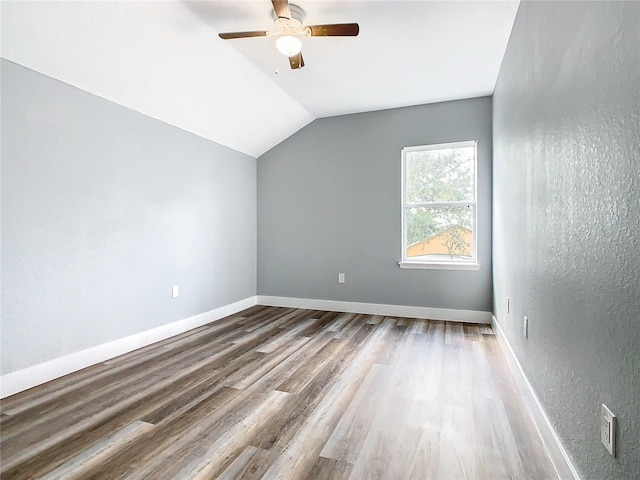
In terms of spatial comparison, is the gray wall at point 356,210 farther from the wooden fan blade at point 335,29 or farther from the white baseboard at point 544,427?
the wooden fan blade at point 335,29

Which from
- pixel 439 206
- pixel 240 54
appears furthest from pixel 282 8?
pixel 439 206

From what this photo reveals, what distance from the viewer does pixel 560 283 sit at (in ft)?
4.85

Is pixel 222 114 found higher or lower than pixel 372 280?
higher

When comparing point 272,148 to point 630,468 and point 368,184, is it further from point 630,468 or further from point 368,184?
point 630,468

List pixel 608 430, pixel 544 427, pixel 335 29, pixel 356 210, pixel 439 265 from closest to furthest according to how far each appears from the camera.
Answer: pixel 608 430 < pixel 544 427 < pixel 335 29 < pixel 439 265 < pixel 356 210

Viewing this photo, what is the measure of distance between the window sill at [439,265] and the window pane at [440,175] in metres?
0.75

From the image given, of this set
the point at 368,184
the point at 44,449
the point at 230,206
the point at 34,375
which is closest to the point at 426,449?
the point at 44,449

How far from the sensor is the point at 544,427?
168 centimetres

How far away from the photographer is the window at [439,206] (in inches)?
158

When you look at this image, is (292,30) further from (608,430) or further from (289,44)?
(608,430)

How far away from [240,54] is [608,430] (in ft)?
11.1

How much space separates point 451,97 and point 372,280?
234cm

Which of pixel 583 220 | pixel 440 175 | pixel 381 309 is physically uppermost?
pixel 440 175

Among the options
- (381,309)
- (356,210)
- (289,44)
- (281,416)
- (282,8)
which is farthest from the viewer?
(356,210)
